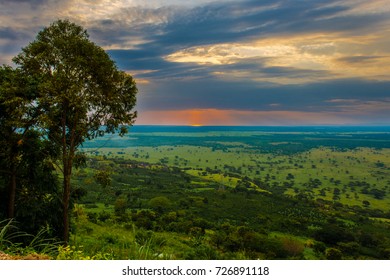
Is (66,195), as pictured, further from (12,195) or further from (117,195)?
(117,195)

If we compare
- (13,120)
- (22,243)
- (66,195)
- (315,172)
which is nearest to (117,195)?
(66,195)

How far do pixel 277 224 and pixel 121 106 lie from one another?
66.4 metres

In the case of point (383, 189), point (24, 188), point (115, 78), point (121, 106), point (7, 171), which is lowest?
point (383, 189)

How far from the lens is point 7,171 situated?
11703 millimetres

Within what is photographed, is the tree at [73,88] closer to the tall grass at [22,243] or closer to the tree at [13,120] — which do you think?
the tree at [13,120]

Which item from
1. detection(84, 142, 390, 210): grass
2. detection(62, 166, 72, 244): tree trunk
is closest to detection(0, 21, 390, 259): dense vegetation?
detection(62, 166, 72, 244): tree trunk

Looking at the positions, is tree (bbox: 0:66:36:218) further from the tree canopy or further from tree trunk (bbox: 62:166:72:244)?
tree trunk (bbox: 62:166:72:244)

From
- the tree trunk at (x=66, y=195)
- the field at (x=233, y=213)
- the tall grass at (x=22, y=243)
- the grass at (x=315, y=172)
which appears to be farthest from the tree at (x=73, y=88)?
the grass at (x=315, y=172)


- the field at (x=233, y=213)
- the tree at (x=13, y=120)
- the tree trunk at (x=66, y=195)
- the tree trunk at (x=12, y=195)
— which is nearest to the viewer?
the tree at (x=13, y=120)

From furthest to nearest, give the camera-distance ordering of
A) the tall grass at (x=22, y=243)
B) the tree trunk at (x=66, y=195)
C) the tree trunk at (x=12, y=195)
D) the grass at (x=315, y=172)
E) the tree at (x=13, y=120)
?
the grass at (x=315, y=172) → the tree trunk at (x=12, y=195) → the tree trunk at (x=66, y=195) → the tree at (x=13, y=120) → the tall grass at (x=22, y=243)

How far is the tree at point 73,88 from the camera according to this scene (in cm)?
1039
